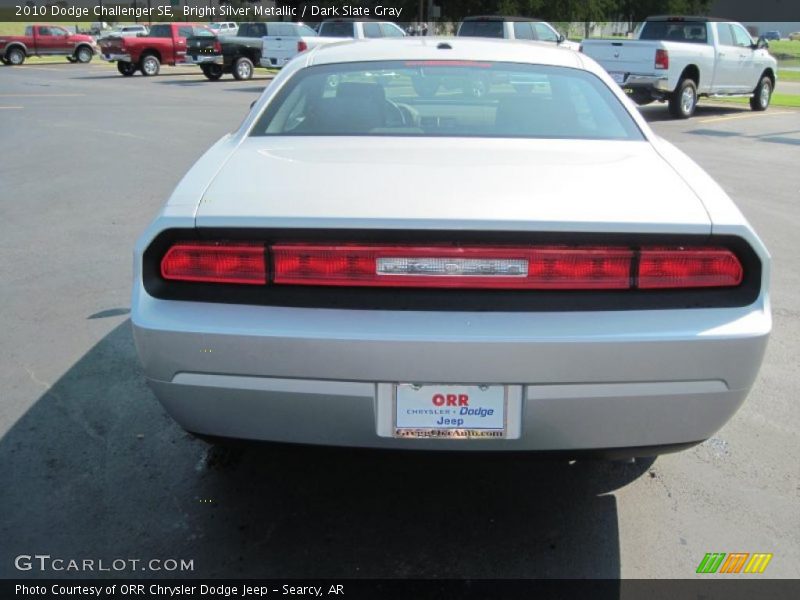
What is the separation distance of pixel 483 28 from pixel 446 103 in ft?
60.1

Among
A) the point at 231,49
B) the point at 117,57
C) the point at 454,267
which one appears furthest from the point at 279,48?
the point at 454,267

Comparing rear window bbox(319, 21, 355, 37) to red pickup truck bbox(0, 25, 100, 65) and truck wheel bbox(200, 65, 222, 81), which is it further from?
red pickup truck bbox(0, 25, 100, 65)

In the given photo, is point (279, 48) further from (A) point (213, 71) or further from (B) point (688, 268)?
(B) point (688, 268)

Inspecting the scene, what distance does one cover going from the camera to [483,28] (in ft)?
69.6

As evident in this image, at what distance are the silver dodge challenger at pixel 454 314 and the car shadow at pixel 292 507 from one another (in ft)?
0.73

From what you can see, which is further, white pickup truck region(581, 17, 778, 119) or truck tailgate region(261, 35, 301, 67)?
truck tailgate region(261, 35, 301, 67)

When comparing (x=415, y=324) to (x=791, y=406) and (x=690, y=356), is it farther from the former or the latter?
(x=791, y=406)

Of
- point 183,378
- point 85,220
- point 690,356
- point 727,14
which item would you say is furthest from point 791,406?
point 727,14

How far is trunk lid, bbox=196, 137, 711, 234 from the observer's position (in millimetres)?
2453

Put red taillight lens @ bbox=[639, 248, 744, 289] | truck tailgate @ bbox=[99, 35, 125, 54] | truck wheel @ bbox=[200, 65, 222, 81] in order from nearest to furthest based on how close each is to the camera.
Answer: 1. red taillight lens @ bbox=[639, 248, 744, 289]
2. truck wheel @ bbox=[200, 65, 222, 81]
3. truck tailgate @ bbox=[99, 35, 125, 54]

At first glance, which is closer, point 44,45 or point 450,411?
point 450,411

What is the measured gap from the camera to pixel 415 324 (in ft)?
7.90

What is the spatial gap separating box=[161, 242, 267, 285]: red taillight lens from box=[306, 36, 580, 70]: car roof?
1.78m

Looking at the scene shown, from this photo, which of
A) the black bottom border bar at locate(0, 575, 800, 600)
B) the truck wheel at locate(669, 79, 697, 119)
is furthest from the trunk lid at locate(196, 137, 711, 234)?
the truck wheel at locate(669, 79, 697, 119)
